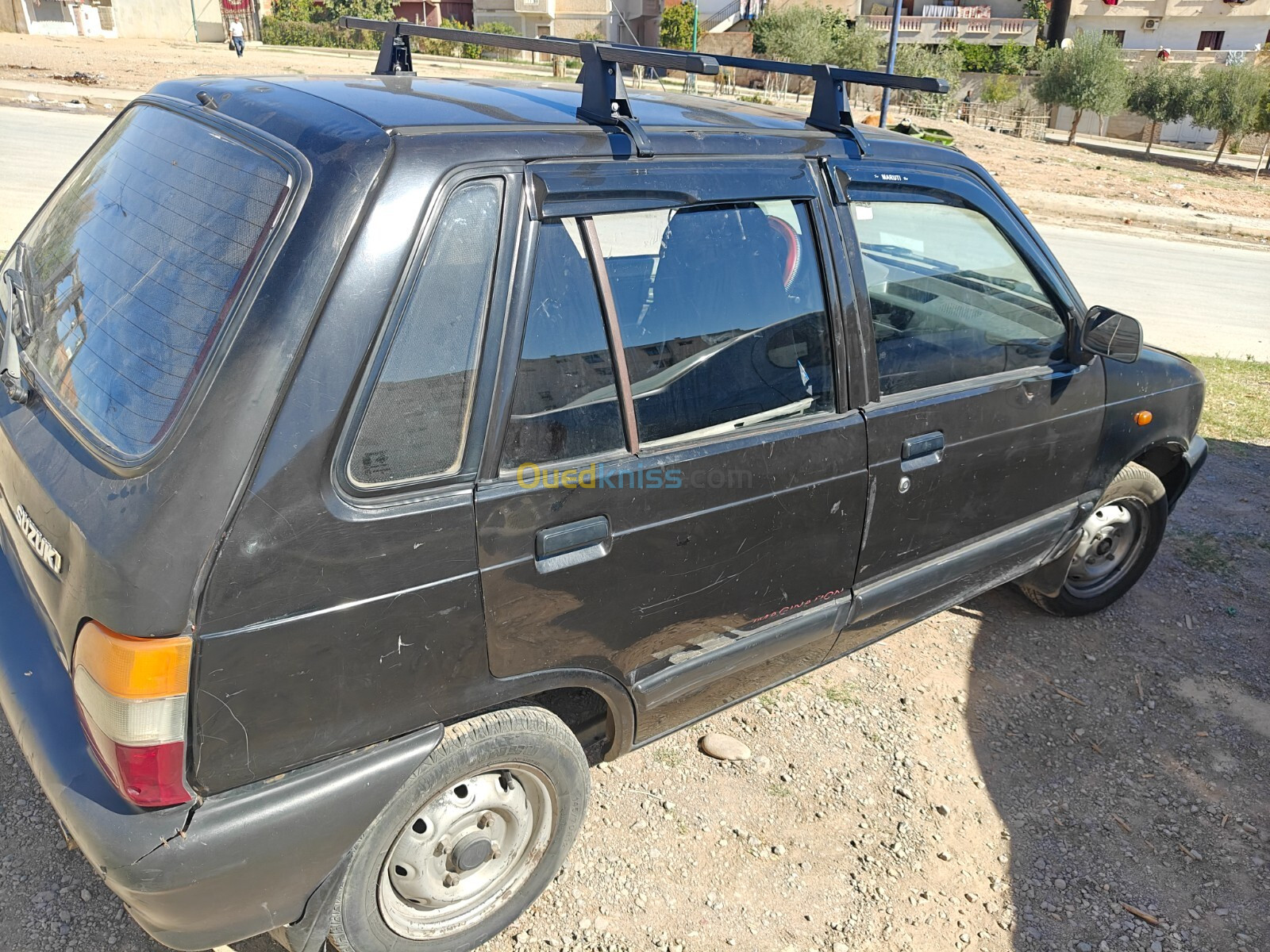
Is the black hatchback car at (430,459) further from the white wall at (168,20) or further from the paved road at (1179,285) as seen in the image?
the white wall at (168,20)

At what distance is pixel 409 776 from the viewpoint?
205cm

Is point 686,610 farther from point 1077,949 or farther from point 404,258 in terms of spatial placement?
point 1077,949

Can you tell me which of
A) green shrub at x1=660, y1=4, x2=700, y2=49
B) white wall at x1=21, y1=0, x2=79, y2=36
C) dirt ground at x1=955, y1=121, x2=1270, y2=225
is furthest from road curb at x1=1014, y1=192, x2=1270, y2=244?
white wall at x1=21, y1=0, x2=79, y2=36

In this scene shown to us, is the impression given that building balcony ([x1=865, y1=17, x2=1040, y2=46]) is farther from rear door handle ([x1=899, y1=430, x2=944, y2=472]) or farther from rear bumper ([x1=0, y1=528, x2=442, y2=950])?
rear bumper ([x1=0, y1=528, x2=442, y2=950])

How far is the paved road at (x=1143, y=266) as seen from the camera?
380 inches

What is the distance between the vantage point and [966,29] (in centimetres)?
5738

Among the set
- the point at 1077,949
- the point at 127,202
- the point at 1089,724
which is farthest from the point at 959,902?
the point at 127,202

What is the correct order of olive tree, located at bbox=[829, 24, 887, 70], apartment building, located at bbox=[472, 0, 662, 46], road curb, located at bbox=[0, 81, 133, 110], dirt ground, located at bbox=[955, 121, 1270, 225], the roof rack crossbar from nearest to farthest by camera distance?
the roof rack crossbar < road curb, located at bbox=[0, 81, 133, 110] < dirt ground, located at bbox=[955, 121, 1270, 225] < olive tree, located at bbox=[829, 24, 887, 70] < apartment building, located at bbox=[472, 0, 662, 46]

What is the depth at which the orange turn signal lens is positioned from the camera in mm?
1698

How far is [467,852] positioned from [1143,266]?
1479 centimetres

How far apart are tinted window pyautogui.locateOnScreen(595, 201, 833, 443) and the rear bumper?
1008 millimetres

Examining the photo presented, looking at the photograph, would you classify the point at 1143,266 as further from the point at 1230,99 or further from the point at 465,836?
the point at 1230,99

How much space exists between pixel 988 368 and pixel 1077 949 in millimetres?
1748

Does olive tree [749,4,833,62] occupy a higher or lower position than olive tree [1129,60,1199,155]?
higher
